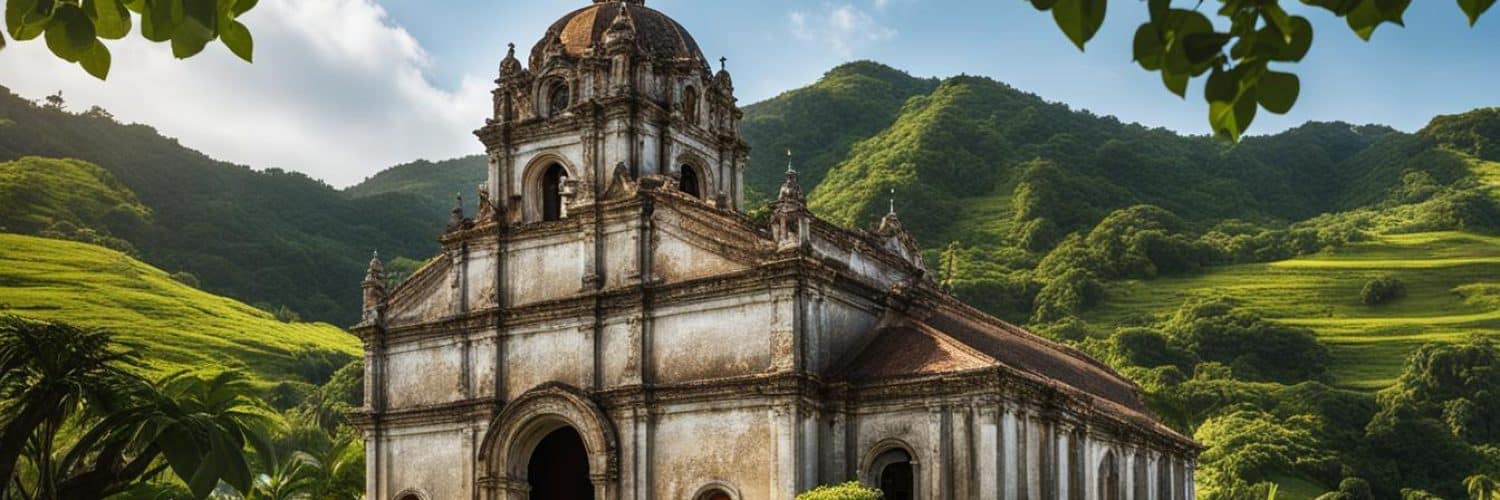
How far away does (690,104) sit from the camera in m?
30.6

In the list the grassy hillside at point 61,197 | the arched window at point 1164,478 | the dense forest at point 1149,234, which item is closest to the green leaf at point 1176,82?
the arched window at point 1164,478

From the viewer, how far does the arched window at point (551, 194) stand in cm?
3028

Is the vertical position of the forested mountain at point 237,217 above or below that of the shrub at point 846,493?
above

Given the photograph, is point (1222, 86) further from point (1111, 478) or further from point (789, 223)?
point (1111, 478)

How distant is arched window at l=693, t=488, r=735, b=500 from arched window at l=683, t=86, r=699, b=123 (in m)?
7.38

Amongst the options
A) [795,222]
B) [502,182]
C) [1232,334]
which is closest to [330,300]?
[1232,334]

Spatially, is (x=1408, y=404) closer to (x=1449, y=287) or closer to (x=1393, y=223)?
(x=1449, y=287)

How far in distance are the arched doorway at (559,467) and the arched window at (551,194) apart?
4140mm

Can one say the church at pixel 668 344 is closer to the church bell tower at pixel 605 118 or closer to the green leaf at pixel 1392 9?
the church bell tower at pixel 605 118

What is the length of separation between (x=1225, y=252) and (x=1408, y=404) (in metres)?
23.0

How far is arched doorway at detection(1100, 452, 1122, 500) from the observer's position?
29.8 meters

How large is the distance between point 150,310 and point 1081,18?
75.5m

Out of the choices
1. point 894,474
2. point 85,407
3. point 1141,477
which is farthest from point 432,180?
point 85,407

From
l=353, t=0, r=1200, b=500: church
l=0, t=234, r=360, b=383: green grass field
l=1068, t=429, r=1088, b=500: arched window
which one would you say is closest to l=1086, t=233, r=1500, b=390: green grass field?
l=0, t=234, r=360, b=383: green grass field
